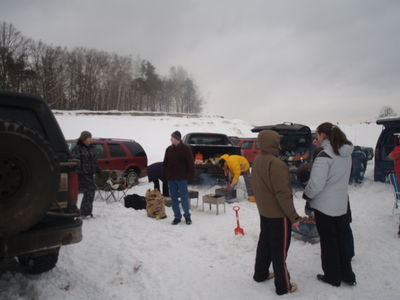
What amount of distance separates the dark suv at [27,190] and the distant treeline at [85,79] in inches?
1743

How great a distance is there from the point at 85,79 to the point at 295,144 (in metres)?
56.1

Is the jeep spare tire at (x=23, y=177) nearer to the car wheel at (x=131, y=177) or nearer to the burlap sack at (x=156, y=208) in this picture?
the burlap sack at (x=156, y=208)

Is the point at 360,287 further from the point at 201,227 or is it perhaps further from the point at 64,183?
the point at 64,183

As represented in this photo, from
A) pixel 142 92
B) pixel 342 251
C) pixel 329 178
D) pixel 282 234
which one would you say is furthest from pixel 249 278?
pixel 142 92

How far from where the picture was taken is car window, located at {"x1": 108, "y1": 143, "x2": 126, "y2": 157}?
969 centimetres

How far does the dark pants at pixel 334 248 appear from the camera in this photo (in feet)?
11.2

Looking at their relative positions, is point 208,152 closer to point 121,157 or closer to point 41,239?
point 121,157

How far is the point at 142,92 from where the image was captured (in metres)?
64.0

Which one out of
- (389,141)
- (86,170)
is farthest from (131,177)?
(389,141)

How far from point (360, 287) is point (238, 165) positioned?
3.91 meters

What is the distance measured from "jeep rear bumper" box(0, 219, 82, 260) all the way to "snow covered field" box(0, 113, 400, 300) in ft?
2.81

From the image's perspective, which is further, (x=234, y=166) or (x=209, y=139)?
(x=209, y=139)

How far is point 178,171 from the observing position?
5957 millimetres

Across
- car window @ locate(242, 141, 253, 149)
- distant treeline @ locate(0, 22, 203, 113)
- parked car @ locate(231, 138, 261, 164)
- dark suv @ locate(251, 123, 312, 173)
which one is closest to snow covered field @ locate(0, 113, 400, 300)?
dark suv @ locate(251, 123, 312, 173)
